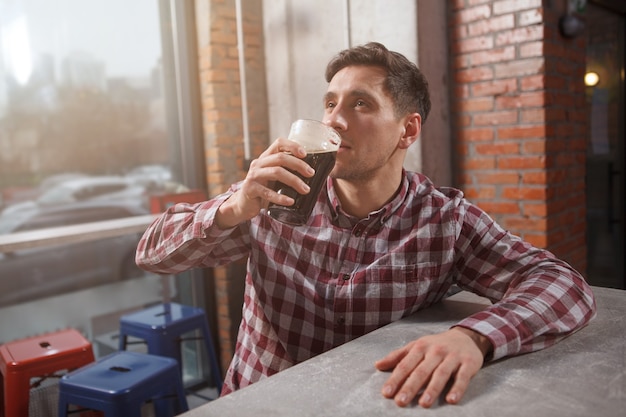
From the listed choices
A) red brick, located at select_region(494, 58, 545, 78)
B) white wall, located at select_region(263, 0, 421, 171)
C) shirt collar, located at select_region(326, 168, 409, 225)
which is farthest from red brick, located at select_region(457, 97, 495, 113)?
shirt collar, located at select_region(326, 168, 409, 225)

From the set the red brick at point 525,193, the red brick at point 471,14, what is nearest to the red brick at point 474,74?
the red brick at point 471,14

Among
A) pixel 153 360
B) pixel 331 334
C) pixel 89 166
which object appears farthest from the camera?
pixel 89 166

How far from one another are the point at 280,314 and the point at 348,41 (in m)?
1.81

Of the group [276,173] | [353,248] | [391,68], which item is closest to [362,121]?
[391,68]

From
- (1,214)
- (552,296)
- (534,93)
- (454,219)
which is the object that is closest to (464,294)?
(454,219)

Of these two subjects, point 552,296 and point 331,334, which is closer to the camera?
point 552,296

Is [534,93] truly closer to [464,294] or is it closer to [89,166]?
[464,294]

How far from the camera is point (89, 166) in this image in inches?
127

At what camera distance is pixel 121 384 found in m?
1.90

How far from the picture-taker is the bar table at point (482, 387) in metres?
0.83

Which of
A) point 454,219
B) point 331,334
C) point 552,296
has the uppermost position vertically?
point 454,219

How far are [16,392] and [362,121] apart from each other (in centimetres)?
165

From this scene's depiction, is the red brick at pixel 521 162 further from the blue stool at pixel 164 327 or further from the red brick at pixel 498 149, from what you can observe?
the blue stool at pixel 164 327

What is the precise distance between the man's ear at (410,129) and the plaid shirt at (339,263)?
0.21 meters
